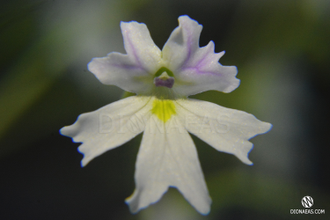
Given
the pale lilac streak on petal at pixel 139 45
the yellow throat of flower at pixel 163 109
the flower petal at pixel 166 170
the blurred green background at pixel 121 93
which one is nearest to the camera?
the flower petal at pixel 166 170

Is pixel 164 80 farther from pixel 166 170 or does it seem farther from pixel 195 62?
pixel 166 170

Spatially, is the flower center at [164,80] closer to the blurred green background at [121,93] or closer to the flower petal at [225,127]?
the flower petal at [225,127]

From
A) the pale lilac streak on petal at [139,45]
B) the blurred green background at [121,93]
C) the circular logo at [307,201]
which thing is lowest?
the circular logo at [307,201]

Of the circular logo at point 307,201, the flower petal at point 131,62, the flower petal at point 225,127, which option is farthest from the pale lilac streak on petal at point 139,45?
the circular logo at point 307,201

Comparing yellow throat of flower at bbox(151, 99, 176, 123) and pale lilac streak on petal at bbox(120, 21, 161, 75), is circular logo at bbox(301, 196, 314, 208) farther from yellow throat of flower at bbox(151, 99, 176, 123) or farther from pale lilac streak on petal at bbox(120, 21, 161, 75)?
pale lilac streak on petal at bbox(120, 21, 161, 75)

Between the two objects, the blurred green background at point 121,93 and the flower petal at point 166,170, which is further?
the blurred green background at point 121,93

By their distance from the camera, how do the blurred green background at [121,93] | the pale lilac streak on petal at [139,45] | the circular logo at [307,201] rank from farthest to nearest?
the circular logo at [307,201] < the blurred green background at [121,93] < the pale lilac streak on petal at [139,45]

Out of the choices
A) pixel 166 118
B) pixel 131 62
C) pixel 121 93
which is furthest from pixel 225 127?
pixel 121 93

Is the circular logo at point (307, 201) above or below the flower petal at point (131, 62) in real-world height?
below

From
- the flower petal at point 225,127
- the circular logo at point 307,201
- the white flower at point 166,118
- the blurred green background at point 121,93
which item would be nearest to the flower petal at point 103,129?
the white flower at point 166,118

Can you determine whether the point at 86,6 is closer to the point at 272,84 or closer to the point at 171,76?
the point at 171,76
